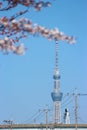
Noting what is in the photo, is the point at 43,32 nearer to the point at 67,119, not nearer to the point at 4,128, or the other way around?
the point at 4,128

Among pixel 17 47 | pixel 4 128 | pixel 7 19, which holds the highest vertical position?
pixel 4 128

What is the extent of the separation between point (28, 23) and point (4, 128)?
444 feet

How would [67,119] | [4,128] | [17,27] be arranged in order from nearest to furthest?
[17,27] → [4,128] → [67,119]

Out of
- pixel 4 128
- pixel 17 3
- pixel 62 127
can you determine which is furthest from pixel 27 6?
pixel 62 127

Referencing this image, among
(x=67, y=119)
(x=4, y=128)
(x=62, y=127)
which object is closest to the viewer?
(x=4, y=128)

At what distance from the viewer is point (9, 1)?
27.2 ft

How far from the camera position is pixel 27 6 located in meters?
8.18

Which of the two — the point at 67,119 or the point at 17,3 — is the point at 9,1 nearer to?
the point at 17,3

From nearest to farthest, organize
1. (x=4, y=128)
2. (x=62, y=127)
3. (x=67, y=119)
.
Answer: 1. (x=4, y=128)
2. (x=62, y=127)
3. (x=67, y=119)

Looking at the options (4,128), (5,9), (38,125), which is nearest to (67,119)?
→ (38,125)

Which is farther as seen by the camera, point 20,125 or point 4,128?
point 20,125

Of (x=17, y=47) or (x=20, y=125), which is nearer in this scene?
(x=17, y=47)

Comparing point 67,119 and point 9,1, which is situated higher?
point 67,119

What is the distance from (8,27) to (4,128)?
5328 inches
